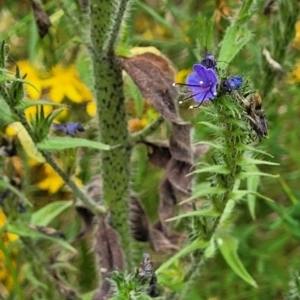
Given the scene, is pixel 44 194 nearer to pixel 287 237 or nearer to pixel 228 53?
pixel 287 237

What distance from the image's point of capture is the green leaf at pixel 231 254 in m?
1.15

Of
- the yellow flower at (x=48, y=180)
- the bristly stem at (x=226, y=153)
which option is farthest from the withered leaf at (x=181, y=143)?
the yellow flower at (x=48, y=180)

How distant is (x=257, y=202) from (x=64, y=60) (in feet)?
1.89

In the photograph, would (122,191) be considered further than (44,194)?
No

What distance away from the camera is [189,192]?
1.24 m

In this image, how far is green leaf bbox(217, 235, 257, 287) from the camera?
115cm

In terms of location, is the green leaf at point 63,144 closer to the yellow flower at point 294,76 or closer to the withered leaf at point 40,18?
the withered leaf at point 40,18

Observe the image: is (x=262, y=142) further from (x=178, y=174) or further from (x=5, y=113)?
(x=5, y=113)

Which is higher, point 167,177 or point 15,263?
point 167,177

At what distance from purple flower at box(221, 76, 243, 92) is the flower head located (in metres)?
0.01

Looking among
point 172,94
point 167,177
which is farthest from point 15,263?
point 172,94

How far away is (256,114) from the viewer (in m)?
0.83

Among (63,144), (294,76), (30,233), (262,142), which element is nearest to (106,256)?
(30,233)

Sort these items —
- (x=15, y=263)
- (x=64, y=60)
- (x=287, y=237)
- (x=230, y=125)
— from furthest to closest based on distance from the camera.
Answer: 1. (x=64, y=60)
2. (x=15, y=263)
3. (x=287, y=237)
4. (x=230, y=125)
